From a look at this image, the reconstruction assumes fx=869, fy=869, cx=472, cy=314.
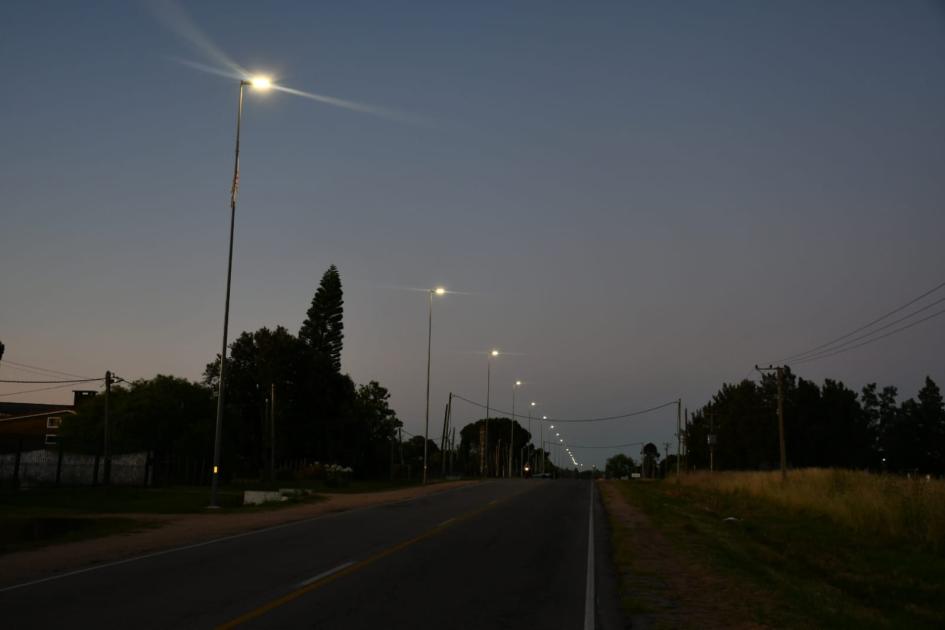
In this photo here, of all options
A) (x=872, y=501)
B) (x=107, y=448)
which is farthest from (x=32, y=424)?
(x=872, y=501)

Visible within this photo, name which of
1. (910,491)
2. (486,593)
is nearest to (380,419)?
(910,491)

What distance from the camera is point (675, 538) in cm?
2148

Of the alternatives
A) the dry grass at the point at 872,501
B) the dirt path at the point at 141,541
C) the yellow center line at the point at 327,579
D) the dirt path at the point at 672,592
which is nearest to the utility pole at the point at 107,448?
the dirt path at the point at 141,541

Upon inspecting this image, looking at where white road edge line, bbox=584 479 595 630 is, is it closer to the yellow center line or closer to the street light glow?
the yellow center line

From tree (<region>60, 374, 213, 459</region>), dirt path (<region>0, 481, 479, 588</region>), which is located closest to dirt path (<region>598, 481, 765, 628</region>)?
dirt path (<region>0, 481, 479, 588</region>)

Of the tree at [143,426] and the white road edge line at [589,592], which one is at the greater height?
the tree at [143,426]

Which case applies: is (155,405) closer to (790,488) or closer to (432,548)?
(790,488)

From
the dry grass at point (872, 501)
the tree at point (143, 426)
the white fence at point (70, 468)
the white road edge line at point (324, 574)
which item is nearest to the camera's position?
the white road edge line at point (324, 574)

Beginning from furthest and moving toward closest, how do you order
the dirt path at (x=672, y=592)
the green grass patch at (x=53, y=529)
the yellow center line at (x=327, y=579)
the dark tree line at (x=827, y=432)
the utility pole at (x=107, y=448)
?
the dark tree line at (x=827, y=432) → the utility pole at (x=107, y=448) → the green grass patch at (x=53, y=529) → the dirt path at (x=672, y=592) → the yellow center line at (x=327, y=579)

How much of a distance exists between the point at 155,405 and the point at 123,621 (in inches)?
1913

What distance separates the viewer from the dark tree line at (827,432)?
362 ft

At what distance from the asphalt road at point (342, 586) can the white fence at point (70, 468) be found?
27.4 meters

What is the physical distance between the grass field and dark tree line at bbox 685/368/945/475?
72651 mm

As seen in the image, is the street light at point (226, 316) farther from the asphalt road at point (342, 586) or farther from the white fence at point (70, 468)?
the white fence at point (70, 468)
